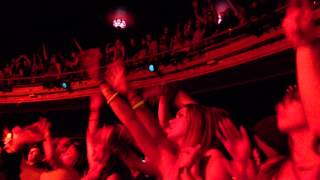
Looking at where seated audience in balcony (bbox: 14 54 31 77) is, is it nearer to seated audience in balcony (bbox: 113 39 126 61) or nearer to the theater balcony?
the theater balcony

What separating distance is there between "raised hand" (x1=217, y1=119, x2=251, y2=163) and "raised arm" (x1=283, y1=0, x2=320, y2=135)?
71 centimetres

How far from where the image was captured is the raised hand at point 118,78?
3.00 m

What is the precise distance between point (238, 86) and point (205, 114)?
2068 mm

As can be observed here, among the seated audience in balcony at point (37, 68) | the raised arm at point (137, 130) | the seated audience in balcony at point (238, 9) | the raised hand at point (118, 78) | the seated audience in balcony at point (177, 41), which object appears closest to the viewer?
the raised arm at point (137, 130)

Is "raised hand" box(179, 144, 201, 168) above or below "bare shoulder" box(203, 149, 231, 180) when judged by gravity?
above

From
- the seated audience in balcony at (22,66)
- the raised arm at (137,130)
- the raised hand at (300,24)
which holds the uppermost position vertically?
the seated audience in balcony at (22,66)

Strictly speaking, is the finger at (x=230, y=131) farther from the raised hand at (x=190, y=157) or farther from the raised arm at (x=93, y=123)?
the raised arm at (x=93, y=123)

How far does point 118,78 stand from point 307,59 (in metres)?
1.50

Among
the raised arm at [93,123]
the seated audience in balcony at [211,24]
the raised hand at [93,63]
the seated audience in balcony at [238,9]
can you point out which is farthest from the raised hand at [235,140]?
the seated audience in balcony at [211,24]

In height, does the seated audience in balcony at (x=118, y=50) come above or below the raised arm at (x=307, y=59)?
above

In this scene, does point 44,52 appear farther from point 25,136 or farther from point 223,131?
point 223,131

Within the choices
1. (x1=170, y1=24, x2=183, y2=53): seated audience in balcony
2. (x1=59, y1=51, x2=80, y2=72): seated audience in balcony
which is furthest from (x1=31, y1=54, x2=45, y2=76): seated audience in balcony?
(x1=170, y1=24, x2=183, y2=53): seated audience in balcony

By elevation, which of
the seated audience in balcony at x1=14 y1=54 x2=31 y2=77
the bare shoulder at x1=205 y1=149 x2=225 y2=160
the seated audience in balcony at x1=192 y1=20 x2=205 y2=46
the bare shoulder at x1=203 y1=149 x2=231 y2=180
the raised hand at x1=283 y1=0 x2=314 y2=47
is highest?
the seated audience in balcony at x1=14 y1=54 x2=31 y2=77

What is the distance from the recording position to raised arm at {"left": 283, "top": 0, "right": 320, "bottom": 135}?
180 centimetres
